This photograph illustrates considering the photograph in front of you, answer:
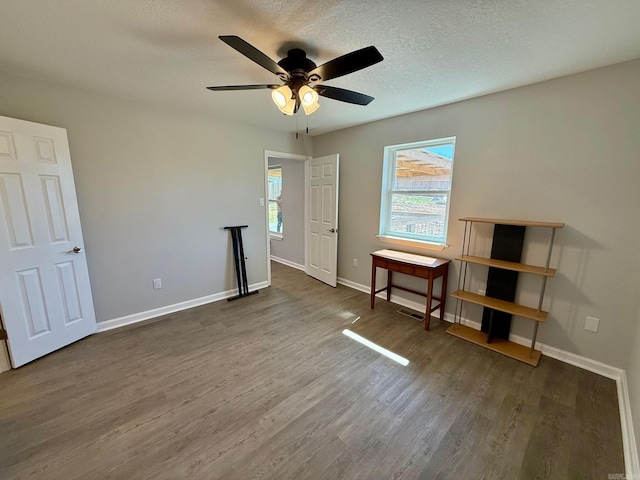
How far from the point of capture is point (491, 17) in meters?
1.46

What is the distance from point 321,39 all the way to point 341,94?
35cm

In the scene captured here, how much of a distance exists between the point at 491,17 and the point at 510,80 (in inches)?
41.5

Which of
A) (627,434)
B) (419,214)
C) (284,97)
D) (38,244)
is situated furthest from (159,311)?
(627,434)

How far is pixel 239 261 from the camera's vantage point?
12.4 ft

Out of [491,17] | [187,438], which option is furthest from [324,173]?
[187,438]

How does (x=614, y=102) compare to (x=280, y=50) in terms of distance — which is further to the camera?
(x=614, y=102)

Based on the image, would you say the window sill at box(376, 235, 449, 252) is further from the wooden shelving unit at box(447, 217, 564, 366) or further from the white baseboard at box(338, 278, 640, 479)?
the white baseboard at box(338, 278, 640, 479)

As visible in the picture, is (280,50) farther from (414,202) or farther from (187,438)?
(187,438)

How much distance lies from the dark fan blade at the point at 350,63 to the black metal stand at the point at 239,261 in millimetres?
2513

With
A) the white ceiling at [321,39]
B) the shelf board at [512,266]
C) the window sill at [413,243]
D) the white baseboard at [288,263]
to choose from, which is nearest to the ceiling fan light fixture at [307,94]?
the white ceiling at [321,39]

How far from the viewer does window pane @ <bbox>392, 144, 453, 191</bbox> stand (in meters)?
3.05

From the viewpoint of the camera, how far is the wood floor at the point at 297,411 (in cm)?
145

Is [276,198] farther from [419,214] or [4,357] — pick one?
[4,357]

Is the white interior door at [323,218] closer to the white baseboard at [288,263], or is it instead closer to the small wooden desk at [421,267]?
the white baseboard at [288,263]
